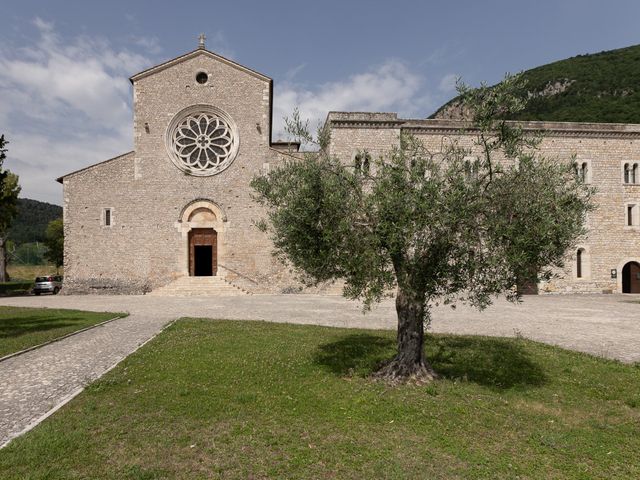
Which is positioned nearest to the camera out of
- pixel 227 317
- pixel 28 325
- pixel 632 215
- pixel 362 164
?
pixel 362 164

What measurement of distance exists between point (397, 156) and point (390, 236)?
1687 millimetres

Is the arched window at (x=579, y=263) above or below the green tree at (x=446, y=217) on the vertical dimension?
below

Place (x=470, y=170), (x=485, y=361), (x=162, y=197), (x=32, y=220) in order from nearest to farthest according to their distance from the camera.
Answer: (x=470, y=170)
(x=485, y=361)
(x=162, y=197)
(x=32, y=220)

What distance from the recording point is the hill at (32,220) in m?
88.5

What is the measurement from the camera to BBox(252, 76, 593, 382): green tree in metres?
6.55

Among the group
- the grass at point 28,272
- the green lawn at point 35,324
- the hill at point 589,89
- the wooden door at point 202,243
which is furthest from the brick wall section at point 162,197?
the grass at point 28,272

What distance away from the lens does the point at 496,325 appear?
568 inches

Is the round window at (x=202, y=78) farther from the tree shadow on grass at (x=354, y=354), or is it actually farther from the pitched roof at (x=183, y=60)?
the tree shadow on grass at (x=354, y=354)

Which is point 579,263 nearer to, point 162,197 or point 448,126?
point 448,126

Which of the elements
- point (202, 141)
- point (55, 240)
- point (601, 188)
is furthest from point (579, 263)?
point (55, 240)

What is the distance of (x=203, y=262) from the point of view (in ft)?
96.8

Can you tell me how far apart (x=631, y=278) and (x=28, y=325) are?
119 feet

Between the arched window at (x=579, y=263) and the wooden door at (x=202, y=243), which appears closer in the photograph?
the wooden door at (x=202, y=243)

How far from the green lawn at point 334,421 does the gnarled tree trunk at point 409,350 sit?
1.04 feet
